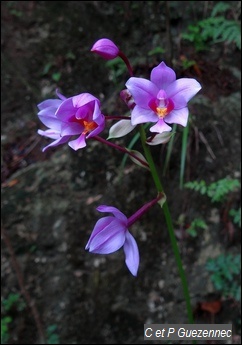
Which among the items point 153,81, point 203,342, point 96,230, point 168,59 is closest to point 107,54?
point 153,81

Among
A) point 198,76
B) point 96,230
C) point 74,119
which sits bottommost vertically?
point 198,76

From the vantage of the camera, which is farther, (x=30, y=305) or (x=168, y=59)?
(x=168, y=59)

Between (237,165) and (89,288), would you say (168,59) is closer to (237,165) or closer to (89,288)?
(237,165)

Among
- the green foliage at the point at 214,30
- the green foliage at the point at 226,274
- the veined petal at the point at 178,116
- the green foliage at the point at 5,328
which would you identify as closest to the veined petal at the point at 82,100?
the veined petal at the point at 178,116

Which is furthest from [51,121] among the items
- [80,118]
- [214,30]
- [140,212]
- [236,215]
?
[214,30]

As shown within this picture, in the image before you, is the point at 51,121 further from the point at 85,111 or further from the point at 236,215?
the point at 236,215

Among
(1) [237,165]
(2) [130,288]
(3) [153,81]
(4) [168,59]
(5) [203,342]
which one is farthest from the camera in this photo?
(4) [168,59]

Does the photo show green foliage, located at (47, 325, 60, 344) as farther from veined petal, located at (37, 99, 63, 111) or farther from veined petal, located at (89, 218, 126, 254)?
veined petal, located at (37, 99, 63, 111)
